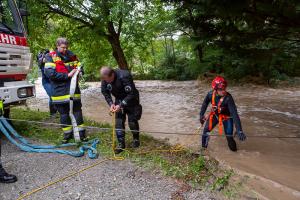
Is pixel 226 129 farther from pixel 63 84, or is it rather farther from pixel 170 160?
pixel 63 84

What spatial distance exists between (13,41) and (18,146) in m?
2.03

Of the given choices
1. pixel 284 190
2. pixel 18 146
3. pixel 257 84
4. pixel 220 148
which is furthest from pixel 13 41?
pixel 257 84

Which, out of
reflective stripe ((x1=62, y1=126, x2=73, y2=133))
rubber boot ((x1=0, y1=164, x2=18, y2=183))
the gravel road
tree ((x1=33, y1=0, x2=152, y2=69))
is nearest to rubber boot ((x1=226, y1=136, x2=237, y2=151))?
the gravel road

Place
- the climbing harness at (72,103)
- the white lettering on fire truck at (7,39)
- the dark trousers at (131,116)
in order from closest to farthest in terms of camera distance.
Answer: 1. the dark trousers at (131,116)
2. the climbing harness at (72,103)
3. the white lettering on fire truck at (7,39)

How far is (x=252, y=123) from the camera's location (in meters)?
9.31

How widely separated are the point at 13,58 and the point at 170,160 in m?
3.57

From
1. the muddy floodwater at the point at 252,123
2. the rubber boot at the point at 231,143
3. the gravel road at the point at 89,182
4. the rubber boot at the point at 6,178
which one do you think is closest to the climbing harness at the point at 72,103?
the gravel road at the point at 89,182

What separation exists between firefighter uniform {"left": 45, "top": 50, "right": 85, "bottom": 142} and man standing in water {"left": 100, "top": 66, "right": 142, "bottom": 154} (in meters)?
0.73

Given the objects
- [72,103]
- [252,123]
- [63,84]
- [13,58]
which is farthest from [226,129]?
[13,58]

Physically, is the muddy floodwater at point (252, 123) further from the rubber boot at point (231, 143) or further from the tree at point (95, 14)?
the tree at point (95, 14)

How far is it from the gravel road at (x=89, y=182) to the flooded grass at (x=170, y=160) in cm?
19

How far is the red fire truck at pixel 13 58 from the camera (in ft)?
19.7

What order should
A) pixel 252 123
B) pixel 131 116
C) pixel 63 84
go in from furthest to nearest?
pixel 252 123
pixel 63 84
pixel 131 116

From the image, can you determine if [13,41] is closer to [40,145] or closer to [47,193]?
[40,145]
